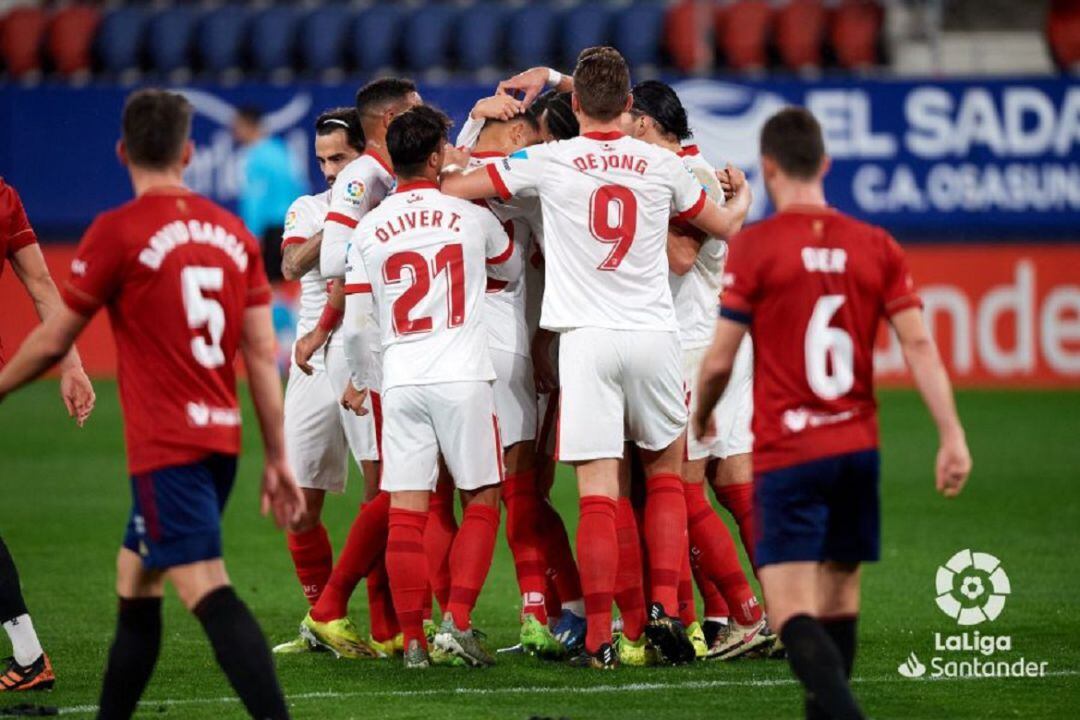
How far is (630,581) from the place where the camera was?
24.0 feet

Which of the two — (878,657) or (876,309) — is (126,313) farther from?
(878,657)

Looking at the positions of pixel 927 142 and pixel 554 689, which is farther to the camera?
pixel 927 142

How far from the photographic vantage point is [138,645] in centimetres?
552

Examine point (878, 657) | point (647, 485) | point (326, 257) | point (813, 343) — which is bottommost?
point (878, 657)

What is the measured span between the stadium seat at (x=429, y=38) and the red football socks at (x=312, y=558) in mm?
11866

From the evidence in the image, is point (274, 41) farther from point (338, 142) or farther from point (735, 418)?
point (735, 418)

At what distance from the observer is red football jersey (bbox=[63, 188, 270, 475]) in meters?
5.39

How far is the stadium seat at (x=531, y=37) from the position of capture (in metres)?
19.0

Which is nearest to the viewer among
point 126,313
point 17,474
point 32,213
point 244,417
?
point 126,313

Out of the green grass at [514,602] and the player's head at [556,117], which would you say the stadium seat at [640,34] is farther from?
the player's head at [556,117]

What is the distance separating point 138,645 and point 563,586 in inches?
101

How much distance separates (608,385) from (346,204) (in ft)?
4.49

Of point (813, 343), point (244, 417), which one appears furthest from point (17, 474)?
point (813, 343)

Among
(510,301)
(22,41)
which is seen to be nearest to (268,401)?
(510,301)
